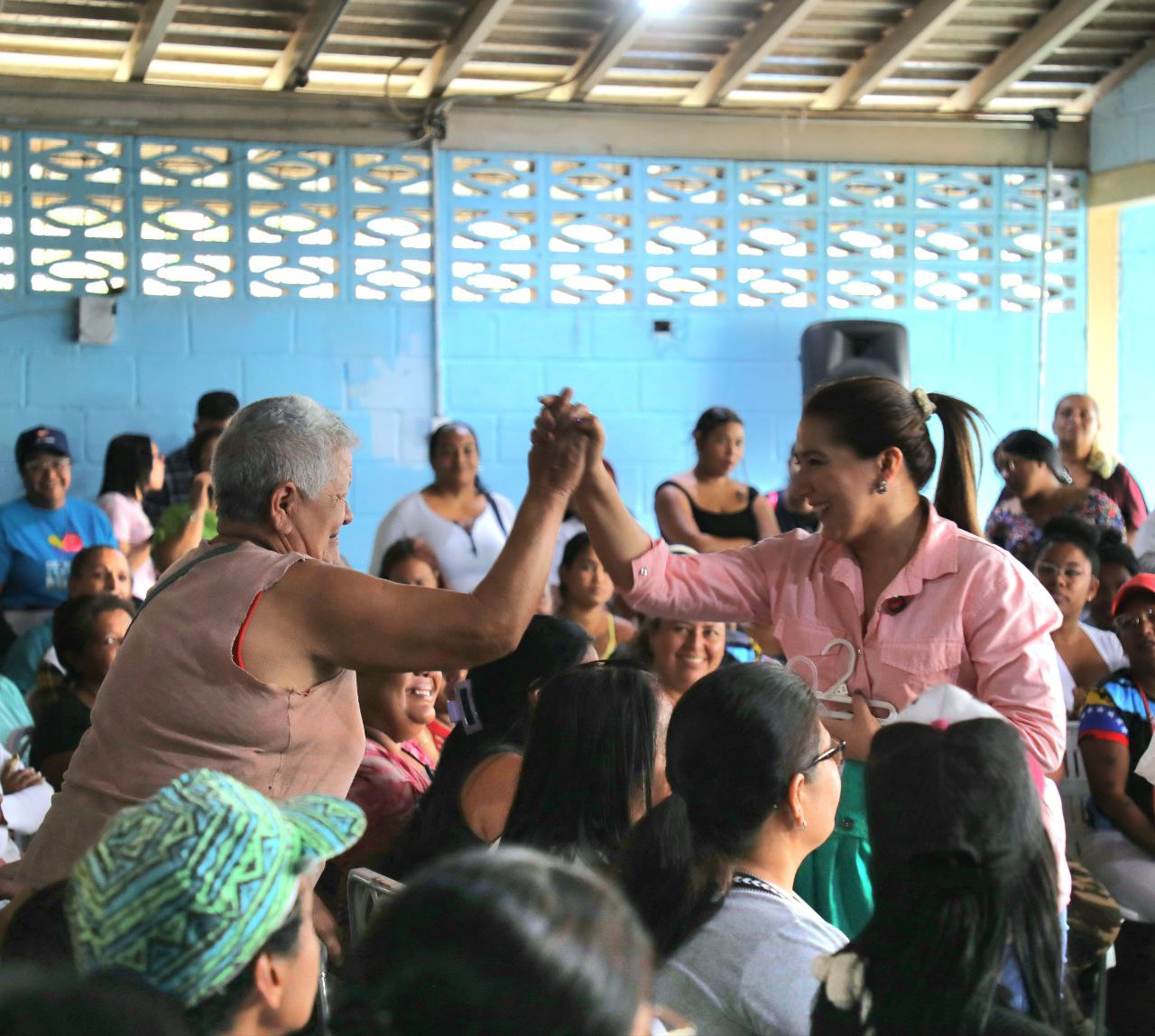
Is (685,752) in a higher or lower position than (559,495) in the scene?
lower

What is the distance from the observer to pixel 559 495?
78.9 inches

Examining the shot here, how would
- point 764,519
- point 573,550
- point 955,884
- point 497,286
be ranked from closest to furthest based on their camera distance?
point 955,884 < point 573,550 < point 764,519 < point 497,286

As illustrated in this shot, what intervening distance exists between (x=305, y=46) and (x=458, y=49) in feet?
2.20

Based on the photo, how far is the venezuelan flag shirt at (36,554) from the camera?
535 centimetres

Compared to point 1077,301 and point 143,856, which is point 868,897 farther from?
point 1077,301

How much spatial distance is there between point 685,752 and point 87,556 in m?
3.18

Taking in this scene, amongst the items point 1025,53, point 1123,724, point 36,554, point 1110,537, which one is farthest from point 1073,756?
point 1025,53

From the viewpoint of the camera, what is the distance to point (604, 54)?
21.6 ft

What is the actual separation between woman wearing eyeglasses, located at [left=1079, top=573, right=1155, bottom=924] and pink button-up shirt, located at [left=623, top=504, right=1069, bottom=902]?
139 centimetres

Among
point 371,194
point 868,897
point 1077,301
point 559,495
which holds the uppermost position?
point 371,194

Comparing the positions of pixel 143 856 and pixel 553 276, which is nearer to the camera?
pixel 143 856

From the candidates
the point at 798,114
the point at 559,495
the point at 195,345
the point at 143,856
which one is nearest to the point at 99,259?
the point at 195,345

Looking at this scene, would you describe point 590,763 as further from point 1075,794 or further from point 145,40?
point 145,40

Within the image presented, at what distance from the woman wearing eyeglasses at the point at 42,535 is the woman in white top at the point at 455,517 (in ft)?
3.55
